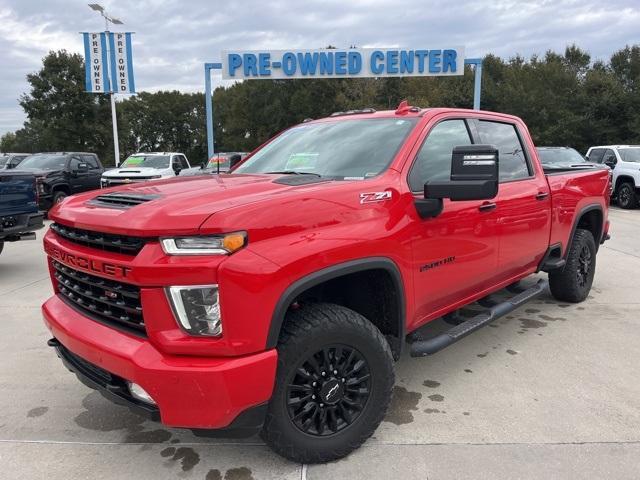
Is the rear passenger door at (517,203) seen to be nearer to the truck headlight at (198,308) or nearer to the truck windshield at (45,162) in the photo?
the truck headlight at (198,308)

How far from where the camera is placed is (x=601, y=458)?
271 centimetres

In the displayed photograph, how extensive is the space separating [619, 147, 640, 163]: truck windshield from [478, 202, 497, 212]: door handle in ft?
47.4

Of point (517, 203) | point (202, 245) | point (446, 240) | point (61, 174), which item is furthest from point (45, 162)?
point (202, 245)

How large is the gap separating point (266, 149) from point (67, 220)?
1.77m

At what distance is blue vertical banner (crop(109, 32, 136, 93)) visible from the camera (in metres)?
20.8

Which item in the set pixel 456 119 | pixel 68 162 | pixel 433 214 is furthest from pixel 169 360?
pixel 68 162

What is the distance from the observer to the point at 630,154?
15.8 m

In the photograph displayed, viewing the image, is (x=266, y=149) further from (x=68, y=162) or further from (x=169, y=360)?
(x=68, y=162)

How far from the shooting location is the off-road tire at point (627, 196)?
1490 centimetres

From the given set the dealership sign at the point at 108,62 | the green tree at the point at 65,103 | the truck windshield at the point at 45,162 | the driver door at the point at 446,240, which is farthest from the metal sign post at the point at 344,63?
the green tree at the point at 65,103

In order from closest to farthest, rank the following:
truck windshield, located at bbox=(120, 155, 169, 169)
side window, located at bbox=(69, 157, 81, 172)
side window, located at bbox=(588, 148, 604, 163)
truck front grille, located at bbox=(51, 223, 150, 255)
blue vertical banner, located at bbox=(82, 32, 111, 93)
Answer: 1. truck front grille, located at bbox=(51, 223, 150, 255)
2. side window, located at bbox=(69, 157, 81, 172)
3. truck windshield, located at bbox=(120, 155, 169, 169)
4. side window, located at bbox=(588, 148, 604, 163)
5. blue vertical banner, located at bbox=(82, 32, 111, 93)

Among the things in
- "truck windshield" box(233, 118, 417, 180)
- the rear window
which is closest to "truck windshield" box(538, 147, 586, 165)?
the rear window

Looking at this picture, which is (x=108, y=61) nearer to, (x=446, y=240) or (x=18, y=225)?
(x=18, y=225)

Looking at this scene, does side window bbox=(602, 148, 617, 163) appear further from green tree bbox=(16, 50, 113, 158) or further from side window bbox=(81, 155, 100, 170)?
green tree bbox=(16, 50, 113, 158)
